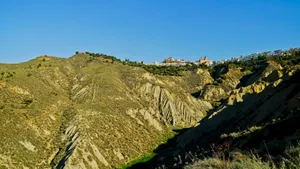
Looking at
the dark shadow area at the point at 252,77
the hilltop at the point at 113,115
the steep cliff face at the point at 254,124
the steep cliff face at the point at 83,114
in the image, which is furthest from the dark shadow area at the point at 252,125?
the dark shadow area at the point at 252,77

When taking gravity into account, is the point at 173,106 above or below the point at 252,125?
above

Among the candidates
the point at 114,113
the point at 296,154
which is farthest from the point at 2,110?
the point at 296,154

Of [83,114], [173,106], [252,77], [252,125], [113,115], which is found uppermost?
[252,77]

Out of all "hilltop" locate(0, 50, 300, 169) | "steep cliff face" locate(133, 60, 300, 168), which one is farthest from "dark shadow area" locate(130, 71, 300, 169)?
"hilltop" locate(0, 50, 300, 169)

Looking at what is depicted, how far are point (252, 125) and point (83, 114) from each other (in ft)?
134

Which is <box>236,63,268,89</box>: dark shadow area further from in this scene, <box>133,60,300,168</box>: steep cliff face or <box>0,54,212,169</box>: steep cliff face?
<box>133,60,300,168</box>: steep cliff face

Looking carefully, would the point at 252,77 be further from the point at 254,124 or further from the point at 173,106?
the point at 254,124

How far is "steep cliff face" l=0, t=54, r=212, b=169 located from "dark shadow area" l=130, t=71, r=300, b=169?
7400 millimetres

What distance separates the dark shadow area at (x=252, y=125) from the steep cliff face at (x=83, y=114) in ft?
24.3

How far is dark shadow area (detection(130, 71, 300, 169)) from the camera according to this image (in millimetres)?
17972

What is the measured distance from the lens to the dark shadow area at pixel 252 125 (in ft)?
59.0

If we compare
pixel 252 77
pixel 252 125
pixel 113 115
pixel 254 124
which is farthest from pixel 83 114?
pixel 252 77

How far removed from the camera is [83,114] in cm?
6600

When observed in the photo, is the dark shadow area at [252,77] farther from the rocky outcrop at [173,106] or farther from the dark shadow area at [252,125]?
the dark shadow area at [252,125]
